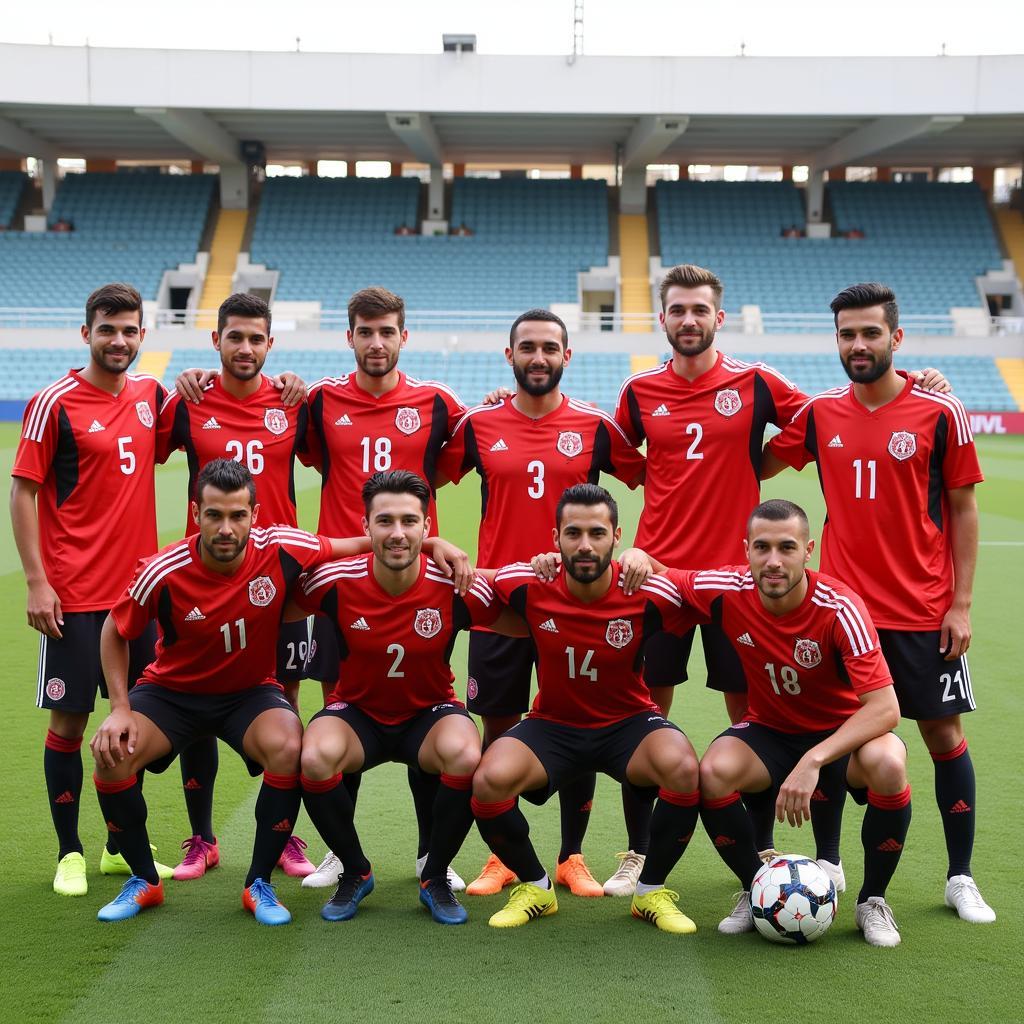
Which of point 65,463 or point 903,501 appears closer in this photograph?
point 903,501

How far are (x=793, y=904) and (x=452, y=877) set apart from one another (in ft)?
3.88

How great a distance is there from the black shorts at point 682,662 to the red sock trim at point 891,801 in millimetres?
744

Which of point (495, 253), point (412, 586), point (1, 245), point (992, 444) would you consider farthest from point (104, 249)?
point (412, 586)

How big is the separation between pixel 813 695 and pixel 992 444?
2139cm

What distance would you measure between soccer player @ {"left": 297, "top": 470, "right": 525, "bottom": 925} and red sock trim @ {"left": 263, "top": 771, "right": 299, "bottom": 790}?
0.05m

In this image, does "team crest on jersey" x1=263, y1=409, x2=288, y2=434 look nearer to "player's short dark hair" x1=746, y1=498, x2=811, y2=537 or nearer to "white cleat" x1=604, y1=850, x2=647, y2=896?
"player's short dark hair" x1=746, y1=498, x2=811, y2=537

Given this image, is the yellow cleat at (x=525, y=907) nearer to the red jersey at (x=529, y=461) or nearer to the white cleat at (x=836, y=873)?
the white cleat at (x=836, y=873)

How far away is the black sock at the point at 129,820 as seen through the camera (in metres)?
3.71

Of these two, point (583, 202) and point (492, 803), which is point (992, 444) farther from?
point (492, 803)

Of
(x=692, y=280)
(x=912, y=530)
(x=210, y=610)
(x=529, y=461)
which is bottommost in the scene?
(x=210, y=610)

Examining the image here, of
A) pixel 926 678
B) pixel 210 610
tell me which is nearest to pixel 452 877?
pixel 210 610

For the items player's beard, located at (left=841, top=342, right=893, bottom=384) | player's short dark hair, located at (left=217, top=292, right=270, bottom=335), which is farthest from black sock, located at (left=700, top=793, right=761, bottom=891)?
player's short dark hair, located at (left=217, top=292, right=270, bottom=335)

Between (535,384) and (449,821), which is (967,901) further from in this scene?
(535,384)

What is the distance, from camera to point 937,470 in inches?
156
